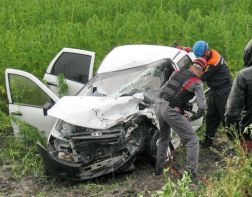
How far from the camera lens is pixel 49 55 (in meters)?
10.8

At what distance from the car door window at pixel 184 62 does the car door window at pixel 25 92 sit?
7.64 feet

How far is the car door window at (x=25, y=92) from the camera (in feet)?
28.1

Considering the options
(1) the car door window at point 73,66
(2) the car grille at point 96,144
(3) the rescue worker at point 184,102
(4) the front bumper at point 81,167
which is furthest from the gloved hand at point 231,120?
(1) the car door window at point 73,66

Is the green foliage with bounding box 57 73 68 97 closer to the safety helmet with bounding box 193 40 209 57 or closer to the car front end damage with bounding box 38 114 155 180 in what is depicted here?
the car front end damage with bounding box 38 114 155 180

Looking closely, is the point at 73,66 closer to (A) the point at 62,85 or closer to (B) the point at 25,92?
(A) the point at 62,85

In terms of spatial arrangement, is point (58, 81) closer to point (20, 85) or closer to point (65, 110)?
point (20, 85)

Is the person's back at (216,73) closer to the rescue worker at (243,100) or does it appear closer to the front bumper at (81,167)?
the front bumper at (81,167)

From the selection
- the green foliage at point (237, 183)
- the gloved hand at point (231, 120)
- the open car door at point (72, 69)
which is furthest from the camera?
the open car door at point (72, 69)

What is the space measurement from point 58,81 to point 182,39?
11.3 feet

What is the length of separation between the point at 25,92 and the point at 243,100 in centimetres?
416

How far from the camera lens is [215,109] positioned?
8617mm

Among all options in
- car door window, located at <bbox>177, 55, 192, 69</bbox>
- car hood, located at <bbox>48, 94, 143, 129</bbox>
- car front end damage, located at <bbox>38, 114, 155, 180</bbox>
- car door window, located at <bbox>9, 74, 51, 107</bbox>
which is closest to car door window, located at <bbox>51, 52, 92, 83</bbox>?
car door window, located at <bbox>9, 74, 51, 107</bbox>

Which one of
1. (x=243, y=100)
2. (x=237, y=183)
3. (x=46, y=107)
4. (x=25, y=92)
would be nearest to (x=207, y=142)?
(x=46, y=107)

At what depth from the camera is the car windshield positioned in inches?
332
